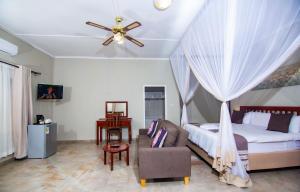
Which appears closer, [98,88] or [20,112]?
[20,112]

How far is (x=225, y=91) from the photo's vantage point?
8.41ft

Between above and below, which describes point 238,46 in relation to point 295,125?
above

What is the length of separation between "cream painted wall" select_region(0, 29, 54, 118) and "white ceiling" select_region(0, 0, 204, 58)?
163 millimetres

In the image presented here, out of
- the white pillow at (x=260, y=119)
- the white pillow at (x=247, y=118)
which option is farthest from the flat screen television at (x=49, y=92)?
the white pillow at (x=260, y=119)

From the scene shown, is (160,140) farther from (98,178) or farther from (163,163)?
(98,178)

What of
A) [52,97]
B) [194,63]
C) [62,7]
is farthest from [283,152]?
[52,97]

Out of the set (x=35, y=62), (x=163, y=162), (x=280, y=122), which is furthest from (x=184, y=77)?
(x=35, y=62)

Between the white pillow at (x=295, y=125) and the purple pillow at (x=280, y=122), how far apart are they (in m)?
0.06

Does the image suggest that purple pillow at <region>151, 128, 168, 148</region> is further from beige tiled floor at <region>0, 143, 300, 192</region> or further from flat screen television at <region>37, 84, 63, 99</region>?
flat screen television at <region>37, 84, 63, 99</region>

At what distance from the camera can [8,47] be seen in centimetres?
363

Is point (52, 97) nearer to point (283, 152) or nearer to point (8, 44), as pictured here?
point (8, 44)

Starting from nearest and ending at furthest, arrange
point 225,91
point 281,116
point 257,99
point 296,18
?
1. point 296,18
2. point 225,91
3. point 281,116
4. point 257,99

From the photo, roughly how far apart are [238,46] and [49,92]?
4846 millimetres

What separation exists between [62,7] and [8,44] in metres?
1.73
